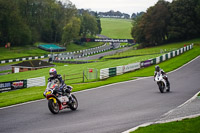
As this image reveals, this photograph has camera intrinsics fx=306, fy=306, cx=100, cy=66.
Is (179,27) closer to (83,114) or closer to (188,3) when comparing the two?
(188,3)

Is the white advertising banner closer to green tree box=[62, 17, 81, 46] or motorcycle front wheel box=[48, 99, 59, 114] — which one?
motorcycle front wheel box=[48, 99, 59, 114]

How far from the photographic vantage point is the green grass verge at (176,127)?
888 centimetres

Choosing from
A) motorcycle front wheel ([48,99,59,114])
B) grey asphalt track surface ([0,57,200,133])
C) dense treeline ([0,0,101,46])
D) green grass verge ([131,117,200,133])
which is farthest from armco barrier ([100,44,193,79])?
dense treeline ([0,0,101,46])

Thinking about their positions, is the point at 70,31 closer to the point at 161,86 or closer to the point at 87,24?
the point at 87,24

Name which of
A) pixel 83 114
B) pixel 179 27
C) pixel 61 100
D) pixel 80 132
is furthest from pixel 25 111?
pixel 179 27

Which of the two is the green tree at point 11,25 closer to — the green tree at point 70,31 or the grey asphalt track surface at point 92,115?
the green tree at point 70,31

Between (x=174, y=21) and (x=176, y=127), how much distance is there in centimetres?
8735

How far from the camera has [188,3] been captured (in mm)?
93312

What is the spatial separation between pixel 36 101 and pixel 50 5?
110454mm

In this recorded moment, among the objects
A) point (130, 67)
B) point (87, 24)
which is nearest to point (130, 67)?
point (130, 67)

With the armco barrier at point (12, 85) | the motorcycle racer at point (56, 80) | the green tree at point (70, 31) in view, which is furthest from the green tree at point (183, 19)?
the motorcycle racer at point (56, 80)

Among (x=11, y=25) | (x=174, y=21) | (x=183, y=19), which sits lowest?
(x=11, y=25)

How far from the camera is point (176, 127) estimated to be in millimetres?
9281

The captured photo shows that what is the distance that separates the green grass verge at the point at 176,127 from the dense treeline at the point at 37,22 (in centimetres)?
8852
